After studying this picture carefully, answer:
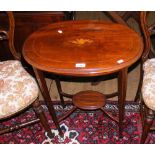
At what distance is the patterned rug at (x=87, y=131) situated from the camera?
1.71 m

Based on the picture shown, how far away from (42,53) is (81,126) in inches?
30.2

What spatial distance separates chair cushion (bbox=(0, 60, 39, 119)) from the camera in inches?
53.1

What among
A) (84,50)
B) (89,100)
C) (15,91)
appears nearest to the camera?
(84,50)

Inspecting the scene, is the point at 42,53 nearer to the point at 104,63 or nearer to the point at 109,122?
the point at 104,63

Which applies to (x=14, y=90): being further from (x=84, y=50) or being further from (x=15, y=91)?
(x=84, y=50)

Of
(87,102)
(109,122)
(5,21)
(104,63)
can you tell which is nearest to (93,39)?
(104,63)

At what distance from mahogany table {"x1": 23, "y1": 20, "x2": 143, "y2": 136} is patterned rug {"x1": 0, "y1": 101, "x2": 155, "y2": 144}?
0.26 meters

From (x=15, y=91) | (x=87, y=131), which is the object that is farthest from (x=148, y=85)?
(x=15, y=91)

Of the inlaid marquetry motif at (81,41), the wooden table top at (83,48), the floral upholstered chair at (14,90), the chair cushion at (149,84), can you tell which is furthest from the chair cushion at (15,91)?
the chair cushion at (149,84)

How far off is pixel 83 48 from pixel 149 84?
0.43 meters

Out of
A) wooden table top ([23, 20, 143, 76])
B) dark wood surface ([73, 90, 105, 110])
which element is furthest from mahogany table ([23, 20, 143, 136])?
dark wood surface ([73, 90, 105, 110])

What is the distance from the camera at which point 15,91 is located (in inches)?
54.6

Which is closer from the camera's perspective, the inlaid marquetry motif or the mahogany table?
the mahogany table

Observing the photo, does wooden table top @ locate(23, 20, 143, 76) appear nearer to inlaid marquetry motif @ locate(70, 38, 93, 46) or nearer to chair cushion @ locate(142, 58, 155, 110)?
inlaid marquetry motif @ locate(70, 38, 93, 46)
